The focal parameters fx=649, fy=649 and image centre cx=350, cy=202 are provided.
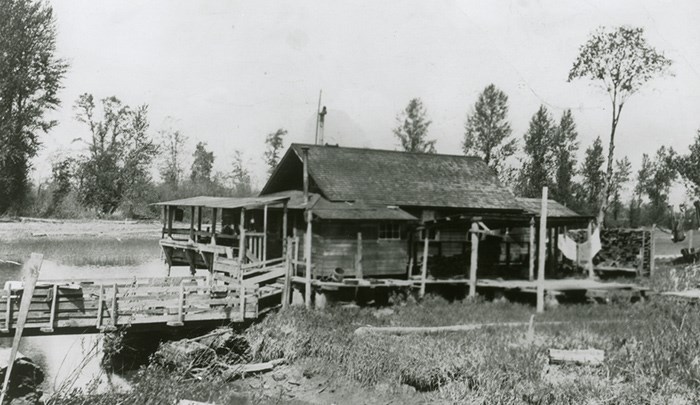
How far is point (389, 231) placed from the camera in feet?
81.1

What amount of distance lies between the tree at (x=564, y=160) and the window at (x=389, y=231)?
112ft

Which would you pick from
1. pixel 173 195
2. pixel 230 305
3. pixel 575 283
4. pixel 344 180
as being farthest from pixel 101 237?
pixel 575 283

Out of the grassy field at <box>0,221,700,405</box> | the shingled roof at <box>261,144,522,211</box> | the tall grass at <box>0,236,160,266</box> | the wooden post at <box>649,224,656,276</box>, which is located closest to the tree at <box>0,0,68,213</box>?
the tall grass at <box>0,236,160,266</box>

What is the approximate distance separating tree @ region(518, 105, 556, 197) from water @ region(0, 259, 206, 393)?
3142cm

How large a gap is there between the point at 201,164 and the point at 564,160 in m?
40.2

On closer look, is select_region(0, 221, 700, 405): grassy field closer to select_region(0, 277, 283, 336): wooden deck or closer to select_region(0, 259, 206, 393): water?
select_region(0, 259, 206, 393): water

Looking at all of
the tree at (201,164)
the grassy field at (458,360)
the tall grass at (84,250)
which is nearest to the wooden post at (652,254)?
the grassy field at (458,360)

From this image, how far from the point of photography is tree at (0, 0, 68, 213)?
3188 centimetres

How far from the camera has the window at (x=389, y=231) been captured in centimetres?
2453

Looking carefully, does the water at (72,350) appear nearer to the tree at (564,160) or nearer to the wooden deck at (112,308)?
the wooden deck at (112,308)

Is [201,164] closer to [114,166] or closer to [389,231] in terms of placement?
[114,166]

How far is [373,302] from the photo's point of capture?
22.1 m

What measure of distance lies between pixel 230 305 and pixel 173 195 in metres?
43.9

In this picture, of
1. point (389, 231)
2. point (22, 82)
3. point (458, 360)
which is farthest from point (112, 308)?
point (22, 82)
